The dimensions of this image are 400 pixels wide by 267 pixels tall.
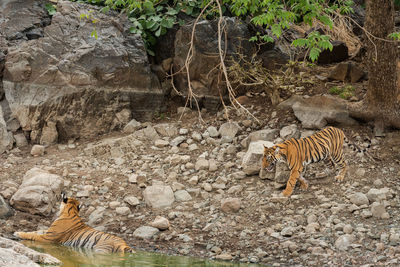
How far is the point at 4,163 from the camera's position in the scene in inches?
351

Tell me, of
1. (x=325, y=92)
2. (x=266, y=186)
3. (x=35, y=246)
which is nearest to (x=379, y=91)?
(x=325, y=92)

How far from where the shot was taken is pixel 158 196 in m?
7.90

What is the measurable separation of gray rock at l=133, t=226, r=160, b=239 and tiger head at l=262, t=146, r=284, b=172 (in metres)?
1.91

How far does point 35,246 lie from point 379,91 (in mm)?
5782

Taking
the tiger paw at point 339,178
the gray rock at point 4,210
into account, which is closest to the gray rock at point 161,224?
the gray rock at point 4,210

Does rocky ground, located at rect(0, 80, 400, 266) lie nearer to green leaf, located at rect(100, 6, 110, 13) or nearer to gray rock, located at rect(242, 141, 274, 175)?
gray rock, located at rect(242, 141, 274, 175)

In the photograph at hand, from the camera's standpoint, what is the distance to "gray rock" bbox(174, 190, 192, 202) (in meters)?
7.97

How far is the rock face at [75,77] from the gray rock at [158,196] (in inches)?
94.8

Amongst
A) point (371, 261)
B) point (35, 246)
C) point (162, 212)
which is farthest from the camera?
point (162, 212)

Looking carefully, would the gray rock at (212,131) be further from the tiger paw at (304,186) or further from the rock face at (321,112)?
the tiger paw at (304,186)

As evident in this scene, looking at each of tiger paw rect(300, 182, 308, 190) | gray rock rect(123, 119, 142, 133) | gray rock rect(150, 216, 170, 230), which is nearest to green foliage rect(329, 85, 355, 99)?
tiger paw rect(300, 182, 308, 190)

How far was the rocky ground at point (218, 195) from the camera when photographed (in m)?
6.66

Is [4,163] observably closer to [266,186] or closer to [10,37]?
[10,37]

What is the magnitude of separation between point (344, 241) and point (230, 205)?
5.66 feet
